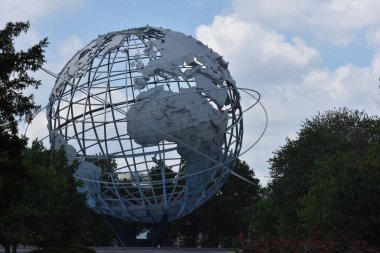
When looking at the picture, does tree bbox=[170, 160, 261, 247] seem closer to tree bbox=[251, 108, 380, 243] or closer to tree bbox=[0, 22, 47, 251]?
tree bbox=[251, 108, 380, 243]

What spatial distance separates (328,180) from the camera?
45.3 metres

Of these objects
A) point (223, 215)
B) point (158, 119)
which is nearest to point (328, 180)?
point (158, 119)

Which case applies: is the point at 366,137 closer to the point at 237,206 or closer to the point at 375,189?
the point at 375,189

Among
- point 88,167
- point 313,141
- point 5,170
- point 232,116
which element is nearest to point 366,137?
point 313,141

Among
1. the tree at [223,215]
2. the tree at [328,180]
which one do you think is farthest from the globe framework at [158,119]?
the tree at [223,215]

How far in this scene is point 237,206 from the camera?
290ft

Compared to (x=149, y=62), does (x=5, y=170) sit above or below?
below

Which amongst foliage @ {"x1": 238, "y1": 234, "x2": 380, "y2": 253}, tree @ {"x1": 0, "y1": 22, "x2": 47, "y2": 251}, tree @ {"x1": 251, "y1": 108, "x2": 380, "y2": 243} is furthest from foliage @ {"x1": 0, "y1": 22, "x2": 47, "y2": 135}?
tree @ {"x1": 251, "y1": 108, "x2": 380, "y2": 243}

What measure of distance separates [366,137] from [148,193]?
16464 mm

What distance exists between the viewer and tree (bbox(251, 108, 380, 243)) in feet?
130

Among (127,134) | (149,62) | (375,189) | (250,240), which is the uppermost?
(149,62)

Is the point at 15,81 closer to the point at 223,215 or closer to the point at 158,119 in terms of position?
the point at 158,119

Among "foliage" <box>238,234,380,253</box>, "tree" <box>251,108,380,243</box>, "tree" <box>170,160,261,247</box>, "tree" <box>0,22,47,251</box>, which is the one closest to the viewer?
"tree" <box>0,22,47,251</box>

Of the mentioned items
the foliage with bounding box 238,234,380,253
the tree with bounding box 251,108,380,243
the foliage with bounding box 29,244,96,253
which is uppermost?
the tree with bounding box 251,108,380,243
